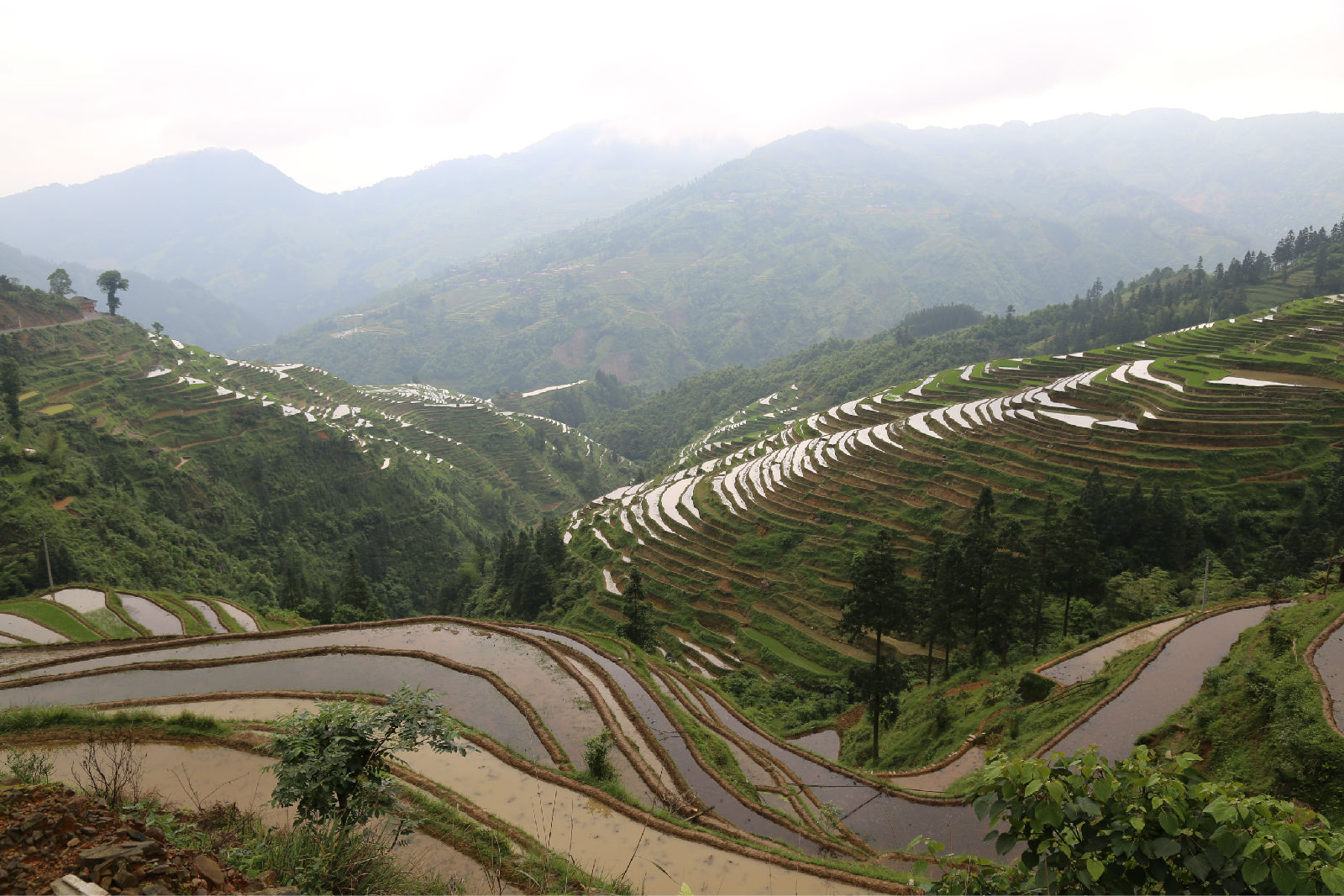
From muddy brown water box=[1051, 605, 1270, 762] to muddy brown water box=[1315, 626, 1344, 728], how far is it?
8.40ft

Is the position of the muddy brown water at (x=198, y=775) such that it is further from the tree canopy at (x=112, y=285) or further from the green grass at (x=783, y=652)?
the tree canopy at (x=112, y=285)

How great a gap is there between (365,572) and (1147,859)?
56797 millimetres

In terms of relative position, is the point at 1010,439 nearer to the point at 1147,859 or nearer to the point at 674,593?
the point at 674,593

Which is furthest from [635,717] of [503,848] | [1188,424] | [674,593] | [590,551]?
[1188,424]

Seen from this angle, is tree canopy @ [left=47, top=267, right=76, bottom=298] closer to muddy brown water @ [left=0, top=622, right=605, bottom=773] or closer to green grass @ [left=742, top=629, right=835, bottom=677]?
muddy brown water @ [left=0, top=622, right=605, bottom=773]

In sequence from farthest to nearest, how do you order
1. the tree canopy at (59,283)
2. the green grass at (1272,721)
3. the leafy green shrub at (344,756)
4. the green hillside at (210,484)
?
the tree canopy at (59,283) → the green hillside at (210,484) → the green grass at (1272,721) → the leafy green shrub at (344,756)

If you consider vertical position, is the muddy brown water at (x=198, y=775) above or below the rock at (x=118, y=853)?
below

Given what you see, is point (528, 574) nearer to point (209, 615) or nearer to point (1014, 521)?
point (209, 615)

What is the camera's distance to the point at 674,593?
32.6 m

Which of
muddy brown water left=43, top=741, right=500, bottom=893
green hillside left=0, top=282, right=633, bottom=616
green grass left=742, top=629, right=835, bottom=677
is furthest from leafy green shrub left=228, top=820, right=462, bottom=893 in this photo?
green hillside left=0, top=282, right=633, bottom=616

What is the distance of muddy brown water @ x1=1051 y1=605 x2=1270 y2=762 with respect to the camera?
42.3 feet

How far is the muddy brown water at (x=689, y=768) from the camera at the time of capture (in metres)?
11.1

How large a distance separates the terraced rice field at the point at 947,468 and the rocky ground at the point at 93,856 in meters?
23.4

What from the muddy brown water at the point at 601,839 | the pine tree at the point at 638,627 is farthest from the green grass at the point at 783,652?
the muddy brown water at the point at 601,839
